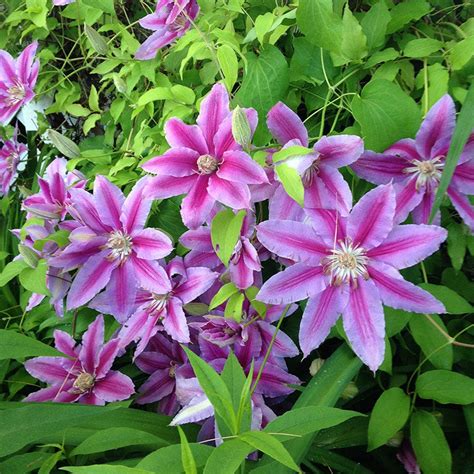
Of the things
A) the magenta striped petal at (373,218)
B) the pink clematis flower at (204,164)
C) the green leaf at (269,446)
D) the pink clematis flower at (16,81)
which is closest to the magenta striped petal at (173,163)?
the pink clematis flower at (204,164)

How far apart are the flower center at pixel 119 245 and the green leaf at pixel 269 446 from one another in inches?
13.0

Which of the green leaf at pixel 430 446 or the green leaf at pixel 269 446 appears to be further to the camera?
the green leaf at pixel 430 446

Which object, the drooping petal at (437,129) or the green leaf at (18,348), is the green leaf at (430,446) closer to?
the drooping petal at (437,129)

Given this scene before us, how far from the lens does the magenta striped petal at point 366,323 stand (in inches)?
23.6

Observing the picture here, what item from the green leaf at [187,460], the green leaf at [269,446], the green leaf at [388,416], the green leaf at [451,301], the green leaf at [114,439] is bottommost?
the green leaf at [388,416]

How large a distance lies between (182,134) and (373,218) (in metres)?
0.25

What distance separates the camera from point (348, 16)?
650mm

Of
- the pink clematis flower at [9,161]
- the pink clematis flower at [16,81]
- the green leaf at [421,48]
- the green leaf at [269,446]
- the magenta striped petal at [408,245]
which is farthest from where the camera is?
the pink clematis flower at [9,161]

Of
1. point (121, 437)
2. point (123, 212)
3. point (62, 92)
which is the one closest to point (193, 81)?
point (123, 212)

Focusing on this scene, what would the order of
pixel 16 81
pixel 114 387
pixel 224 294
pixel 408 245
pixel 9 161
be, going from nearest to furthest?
pixel 408 245 → pixel 224 294 → pixel 114 387 → pixel 16 81 → pixel 9 161

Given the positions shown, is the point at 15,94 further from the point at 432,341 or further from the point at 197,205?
the point at 432,341

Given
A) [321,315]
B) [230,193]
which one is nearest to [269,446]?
[321,315]

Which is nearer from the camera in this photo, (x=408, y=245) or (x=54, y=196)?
(x=408, y=245)

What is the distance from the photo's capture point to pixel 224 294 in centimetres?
71
